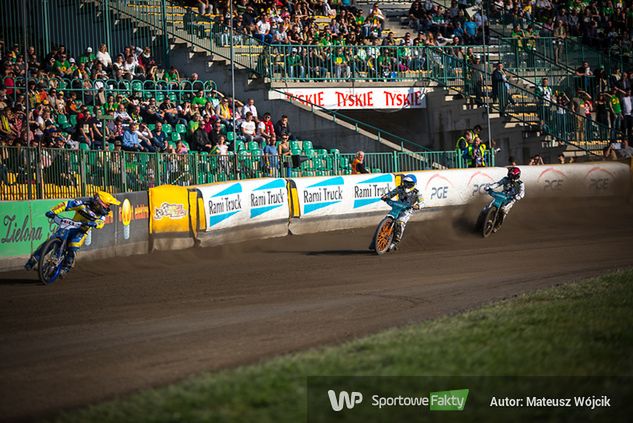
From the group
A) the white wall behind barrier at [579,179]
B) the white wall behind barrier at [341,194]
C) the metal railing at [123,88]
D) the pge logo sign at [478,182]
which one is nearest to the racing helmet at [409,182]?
the white wall behind barrier at [341,194]

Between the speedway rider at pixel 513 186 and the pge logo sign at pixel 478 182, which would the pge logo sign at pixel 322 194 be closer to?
the speedway rider at pixel 513 186

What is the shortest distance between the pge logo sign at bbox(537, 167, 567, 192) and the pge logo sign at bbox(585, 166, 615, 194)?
0.87 m

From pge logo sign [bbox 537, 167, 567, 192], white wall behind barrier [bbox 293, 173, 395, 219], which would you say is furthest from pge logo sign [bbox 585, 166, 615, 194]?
white wall behind barrier [bbox 293, 173, 395, 219]

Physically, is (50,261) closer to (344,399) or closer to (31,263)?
(31,263)

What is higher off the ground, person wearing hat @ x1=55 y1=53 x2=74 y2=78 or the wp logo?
person wearing hat @ x1=55 y1=53 x2=74 y2=78

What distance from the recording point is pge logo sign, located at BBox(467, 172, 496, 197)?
2777cm

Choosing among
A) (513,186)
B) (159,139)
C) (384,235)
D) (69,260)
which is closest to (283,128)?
(159,139)

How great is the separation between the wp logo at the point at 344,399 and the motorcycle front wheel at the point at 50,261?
9.45 metres

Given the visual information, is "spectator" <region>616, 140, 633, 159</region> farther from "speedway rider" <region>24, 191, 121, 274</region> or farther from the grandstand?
"speedway rider" <region>24, 191, 121, 274</region>

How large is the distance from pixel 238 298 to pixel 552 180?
17.4 meters

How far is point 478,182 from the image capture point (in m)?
27.9

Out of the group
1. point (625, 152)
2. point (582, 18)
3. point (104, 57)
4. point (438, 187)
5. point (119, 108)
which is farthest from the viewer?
point (582, 18)

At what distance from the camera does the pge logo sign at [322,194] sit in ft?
78.6

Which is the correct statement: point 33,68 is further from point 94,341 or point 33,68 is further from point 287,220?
point 94,341
